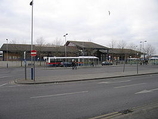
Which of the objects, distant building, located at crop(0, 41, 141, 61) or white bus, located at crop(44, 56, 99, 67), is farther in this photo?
Result: distant building, located at crop(0, 41, 141, 61)

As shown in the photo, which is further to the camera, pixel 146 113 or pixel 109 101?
pixel 109 101

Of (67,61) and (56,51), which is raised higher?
(56,51)

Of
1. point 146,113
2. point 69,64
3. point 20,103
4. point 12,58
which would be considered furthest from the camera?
point 12,58

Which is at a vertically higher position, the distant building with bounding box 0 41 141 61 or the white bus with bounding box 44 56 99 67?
the distant building with bounding box 0 41 141 61

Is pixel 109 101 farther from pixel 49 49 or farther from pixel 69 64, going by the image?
pixel 49 49

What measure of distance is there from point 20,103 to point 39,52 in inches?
1873

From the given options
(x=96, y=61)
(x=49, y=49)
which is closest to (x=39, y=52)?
(x=49, y=49)

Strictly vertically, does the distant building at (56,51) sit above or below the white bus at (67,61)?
above

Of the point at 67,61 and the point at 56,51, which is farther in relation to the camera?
the point at 56,51

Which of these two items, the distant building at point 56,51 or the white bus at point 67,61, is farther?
the distant building at point 56,51

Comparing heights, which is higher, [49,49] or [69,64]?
[49,49]

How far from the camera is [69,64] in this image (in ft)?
142

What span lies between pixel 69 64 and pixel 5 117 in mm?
38477

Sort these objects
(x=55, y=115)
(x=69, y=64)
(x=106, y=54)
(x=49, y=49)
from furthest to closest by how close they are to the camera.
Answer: (x=106, y=54), (x=49, y=49), (x=69, y=64), (x=55, y=115)
